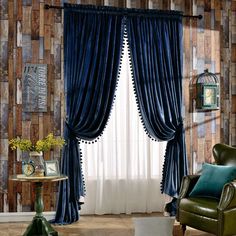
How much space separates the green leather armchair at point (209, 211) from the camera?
4777mm

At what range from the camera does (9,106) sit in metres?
6.19

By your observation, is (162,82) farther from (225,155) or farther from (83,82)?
(225,155)

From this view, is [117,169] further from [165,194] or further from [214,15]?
[214,15]

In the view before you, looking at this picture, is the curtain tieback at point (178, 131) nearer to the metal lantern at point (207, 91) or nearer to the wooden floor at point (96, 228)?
the metal lantern at point (207, 91)

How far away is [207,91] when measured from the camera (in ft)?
22.0

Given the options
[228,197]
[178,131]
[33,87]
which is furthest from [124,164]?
[228,197]

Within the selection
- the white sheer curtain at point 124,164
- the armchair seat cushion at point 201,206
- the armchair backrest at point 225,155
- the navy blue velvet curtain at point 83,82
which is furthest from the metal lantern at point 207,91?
the armchair seat cushion at point 201,206

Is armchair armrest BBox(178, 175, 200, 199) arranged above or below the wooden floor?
above

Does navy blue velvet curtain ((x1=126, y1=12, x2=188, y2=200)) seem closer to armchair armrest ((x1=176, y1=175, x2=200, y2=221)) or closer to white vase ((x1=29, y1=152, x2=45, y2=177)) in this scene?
armchair armrest ((x1=176, y1=175, x2=200, y2=221))

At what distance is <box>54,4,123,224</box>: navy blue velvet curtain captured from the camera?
20.4 ft

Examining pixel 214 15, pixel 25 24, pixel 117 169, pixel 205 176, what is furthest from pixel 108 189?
pixel 214 15

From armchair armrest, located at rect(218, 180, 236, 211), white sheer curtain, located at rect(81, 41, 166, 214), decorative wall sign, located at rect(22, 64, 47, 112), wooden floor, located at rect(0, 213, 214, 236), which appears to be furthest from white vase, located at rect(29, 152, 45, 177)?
armchair armrest, located at rect(218, 180, 236, 211)

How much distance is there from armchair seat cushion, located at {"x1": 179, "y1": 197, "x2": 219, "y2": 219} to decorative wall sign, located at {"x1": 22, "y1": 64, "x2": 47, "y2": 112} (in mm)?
2175

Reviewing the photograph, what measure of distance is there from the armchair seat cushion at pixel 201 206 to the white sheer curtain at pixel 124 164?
134 cm
